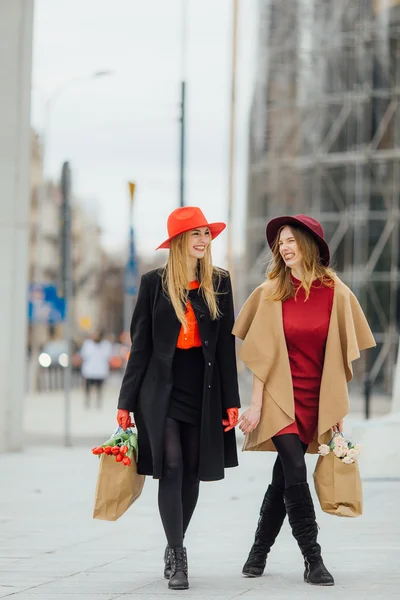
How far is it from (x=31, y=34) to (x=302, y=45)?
2330 cm

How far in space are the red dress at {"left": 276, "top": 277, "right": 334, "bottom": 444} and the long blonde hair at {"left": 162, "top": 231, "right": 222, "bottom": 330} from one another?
358 millimetres

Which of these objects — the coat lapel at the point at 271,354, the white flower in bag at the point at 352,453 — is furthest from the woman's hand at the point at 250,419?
the white flower in bag at the point at 352,453

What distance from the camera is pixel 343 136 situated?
3725cm

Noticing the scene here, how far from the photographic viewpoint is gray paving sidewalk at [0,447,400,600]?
6.55 m

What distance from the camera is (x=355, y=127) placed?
36.8 m

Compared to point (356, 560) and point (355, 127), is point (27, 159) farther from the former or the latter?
point (355, 127)

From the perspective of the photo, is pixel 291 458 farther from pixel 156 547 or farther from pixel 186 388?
pixel 156 547

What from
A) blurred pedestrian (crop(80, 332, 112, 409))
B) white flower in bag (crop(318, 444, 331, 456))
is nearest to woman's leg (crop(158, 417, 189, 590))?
white flower in bag (crop(318, 444, 331, 456))

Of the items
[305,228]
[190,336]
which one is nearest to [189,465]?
[190,336]

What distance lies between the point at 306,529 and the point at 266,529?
314mm

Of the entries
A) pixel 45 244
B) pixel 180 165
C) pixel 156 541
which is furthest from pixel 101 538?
pixel 45 244

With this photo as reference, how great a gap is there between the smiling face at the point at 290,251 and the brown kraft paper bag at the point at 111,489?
4.10ft

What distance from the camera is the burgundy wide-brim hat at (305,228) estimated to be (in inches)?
266

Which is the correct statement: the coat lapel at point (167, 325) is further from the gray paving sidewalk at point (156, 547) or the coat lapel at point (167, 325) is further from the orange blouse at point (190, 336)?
the gray paving sidewalk at point (156, 547)
